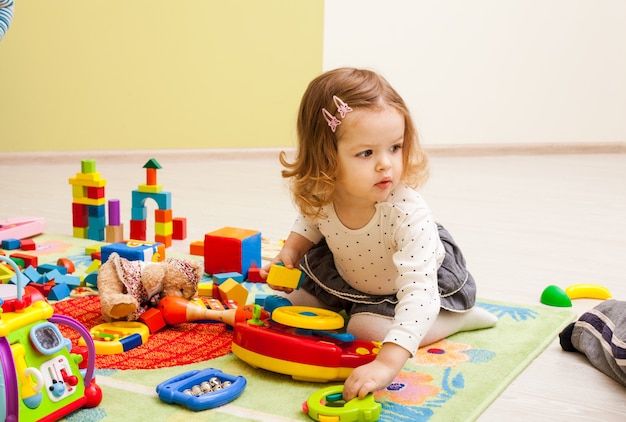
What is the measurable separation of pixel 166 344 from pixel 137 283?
0.14 meters

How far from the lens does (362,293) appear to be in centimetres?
128

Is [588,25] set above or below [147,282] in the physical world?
above

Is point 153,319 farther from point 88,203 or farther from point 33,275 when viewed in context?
point 88,203

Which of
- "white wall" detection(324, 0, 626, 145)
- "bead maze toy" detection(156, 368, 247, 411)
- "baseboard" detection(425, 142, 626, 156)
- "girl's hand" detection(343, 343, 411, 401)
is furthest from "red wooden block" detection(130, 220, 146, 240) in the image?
"baseboard" detection(425, 142, 626, 156)

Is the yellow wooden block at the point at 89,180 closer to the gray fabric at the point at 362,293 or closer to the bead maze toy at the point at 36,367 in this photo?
the gray fabric at the point at 362,293

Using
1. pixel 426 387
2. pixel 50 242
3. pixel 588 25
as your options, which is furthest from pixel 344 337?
pixel 588 25

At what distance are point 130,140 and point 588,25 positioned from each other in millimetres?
2357

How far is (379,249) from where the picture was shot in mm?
1202

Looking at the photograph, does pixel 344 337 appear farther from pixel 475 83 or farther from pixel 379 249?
pixel 475 83

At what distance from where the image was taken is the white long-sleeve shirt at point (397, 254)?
1.06 meters

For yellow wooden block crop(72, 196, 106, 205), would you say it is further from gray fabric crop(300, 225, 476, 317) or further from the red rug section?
gray fabric crop(300, 225, 476, 317)

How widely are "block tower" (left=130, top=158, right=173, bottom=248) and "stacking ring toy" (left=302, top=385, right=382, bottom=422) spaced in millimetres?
907

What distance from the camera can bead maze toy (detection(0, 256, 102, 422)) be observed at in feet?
2.78

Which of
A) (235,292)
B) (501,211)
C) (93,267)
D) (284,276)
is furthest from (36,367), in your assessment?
(501,211)
